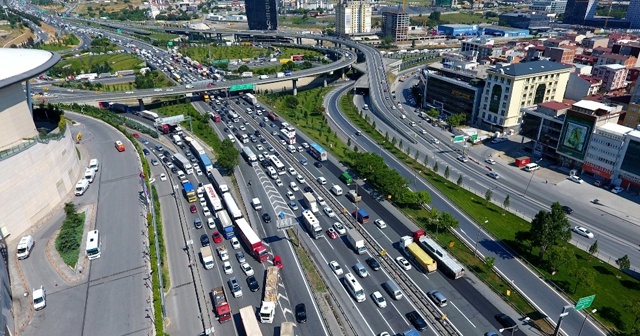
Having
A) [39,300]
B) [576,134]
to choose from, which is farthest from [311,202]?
[576,134]

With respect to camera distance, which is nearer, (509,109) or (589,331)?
(589,331)

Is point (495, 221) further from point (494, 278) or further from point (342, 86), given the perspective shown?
point (342, 86)

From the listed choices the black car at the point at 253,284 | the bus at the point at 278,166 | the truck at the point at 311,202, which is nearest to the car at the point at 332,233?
the truck at the point at 311,202

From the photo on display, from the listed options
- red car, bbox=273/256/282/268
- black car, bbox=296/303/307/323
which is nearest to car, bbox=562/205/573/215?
black car, bbox=296/303/307/323

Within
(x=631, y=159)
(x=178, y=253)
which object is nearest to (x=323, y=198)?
(x=178, y=253)

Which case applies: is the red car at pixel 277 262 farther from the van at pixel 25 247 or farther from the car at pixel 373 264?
the van at pixel 25 247

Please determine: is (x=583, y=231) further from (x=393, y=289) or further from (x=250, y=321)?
(x=250, y=321)
